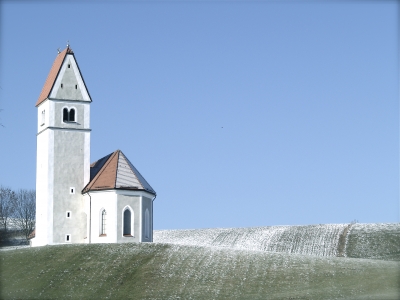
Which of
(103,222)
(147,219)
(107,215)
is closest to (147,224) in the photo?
(147,219)

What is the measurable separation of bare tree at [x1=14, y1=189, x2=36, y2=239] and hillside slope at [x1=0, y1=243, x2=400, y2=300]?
50699 mm

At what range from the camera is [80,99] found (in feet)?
241

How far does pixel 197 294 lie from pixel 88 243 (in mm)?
17738

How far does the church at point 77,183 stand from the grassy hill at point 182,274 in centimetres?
338

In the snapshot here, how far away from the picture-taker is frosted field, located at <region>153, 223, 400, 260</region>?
250 ft

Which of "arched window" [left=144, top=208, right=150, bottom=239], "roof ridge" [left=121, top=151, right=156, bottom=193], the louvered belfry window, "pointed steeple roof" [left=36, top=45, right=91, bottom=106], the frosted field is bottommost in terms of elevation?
the frosted field

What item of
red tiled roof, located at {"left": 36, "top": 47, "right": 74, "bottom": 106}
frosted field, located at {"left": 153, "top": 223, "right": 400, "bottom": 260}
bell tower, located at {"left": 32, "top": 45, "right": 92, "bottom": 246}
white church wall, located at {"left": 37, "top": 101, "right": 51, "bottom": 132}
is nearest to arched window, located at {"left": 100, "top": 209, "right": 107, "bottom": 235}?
bell tower, located at {"left": 32, "top": 45, "right": 92, "bottom": 246}

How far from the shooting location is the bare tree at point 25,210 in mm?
117250

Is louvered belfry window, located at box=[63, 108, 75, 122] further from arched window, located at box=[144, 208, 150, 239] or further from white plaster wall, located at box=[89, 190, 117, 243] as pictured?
arched window, located at box=[144, 208, 150, 239]

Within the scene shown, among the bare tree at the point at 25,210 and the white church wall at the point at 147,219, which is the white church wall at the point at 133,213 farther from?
the bare tree at the point at 25,210

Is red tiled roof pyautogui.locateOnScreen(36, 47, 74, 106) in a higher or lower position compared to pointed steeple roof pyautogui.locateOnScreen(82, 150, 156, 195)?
higher

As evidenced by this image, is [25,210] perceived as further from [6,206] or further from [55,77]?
[55,77]

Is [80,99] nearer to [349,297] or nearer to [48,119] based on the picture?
[48,119]

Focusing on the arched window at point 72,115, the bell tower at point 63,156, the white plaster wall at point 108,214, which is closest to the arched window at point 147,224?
the white plaster wall at point 108,214
